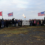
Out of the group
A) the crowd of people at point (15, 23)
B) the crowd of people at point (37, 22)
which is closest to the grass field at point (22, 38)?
the crowd of people at point (15, 23)

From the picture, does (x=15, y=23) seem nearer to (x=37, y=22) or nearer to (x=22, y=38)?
(x=37, y=22)

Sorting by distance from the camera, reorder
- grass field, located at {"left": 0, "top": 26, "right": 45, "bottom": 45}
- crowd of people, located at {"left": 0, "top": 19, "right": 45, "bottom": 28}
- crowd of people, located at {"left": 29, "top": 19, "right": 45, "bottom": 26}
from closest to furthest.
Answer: grass field, located at {"left": 0, "top": 26, "right": 45, "bottom": 45}, crowd of people, located at {"left": 0, "top": 19, "right": 45, "bottom": 28}, crowd of people, located at {"left": 29, "top": 19, "right": 45, "bottom": 26}

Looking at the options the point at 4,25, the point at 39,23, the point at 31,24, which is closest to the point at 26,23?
the point at 31,24

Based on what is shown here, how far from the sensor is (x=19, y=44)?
537cm

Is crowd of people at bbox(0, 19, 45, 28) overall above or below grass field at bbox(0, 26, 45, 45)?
above

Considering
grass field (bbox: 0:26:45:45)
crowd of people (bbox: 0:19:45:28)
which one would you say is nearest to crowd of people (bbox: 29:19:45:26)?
crowd of people (bbox: 0:19:45:28)

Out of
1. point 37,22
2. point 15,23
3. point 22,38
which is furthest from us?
point 37,22

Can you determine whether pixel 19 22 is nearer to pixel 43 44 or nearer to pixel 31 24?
pixel 31 24

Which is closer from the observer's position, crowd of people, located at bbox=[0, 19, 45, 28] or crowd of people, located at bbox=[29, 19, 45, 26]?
crowd of people, located at bbox=[0, 19, 45, 28]

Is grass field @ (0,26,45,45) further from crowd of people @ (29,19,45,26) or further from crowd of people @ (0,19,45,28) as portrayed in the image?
crowd of people @ (29,19,45,26)

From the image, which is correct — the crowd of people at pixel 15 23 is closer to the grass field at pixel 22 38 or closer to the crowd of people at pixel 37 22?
the crowd of people at pixel 37 22

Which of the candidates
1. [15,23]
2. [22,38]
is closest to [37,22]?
[15,23]

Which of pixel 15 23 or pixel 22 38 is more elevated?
pixel 15 23

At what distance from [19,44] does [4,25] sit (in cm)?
1300
